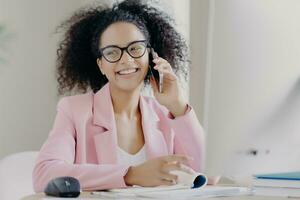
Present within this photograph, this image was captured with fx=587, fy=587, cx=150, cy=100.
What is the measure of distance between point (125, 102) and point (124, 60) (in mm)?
126

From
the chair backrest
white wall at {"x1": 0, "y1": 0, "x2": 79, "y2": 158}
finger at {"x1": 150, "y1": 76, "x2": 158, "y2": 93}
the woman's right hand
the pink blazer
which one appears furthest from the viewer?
white wall at {"x1": 0, "y1": 0, "x2": 79, "y2": 158}

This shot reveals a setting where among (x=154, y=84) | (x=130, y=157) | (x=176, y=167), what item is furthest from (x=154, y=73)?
(x=176, y=167)

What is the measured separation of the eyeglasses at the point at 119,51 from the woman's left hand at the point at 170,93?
0.05 m

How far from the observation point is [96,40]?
1.65 meters

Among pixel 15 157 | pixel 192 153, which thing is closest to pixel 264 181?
pixel 192 153

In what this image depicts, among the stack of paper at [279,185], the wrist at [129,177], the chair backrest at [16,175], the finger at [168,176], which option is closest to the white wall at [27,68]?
the chair backrest at [16,175]

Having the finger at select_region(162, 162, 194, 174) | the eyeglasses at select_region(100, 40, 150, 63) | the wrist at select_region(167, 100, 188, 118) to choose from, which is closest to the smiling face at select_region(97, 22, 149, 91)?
the eyeglasses at select_region(100, 40, 150, 63)

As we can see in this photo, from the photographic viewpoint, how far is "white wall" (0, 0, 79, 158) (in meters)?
2.03

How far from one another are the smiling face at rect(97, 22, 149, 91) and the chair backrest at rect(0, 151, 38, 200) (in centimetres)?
46

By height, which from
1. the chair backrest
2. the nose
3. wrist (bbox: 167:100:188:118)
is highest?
the nose

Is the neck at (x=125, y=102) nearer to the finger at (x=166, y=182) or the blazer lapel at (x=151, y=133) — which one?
the blazer lapel at (x=151, y=133)

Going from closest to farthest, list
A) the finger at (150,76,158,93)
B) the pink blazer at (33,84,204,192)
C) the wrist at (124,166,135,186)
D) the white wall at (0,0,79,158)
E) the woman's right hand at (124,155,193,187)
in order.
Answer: the woman's right hand at (124,155,193,187) → the wrist at (124,166,135,186) → the pink blazer at (33,84,204,192) → the finger at (150,76,158,93) → the white wall at (0,0,79,158)

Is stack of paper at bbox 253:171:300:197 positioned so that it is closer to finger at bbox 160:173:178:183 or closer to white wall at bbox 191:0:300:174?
finger at bbox 160:173:178:183

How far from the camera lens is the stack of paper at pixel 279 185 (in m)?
1.17
